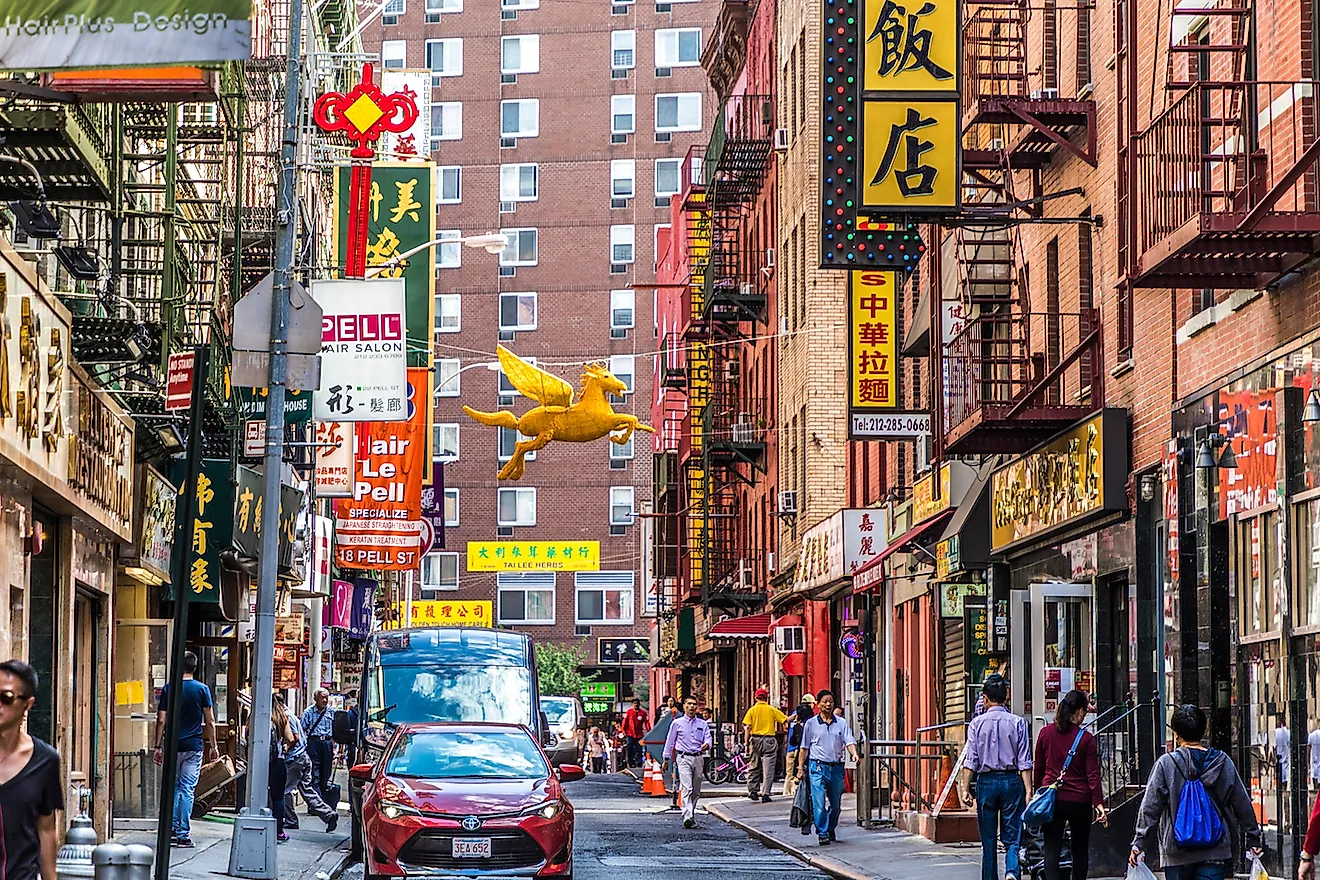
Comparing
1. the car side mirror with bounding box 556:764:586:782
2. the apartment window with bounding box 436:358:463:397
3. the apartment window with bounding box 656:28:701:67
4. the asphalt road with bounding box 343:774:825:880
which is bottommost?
the asphalt road with bounding box 343:774:825:880

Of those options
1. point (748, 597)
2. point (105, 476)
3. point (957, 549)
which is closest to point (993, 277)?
point (957, 549)

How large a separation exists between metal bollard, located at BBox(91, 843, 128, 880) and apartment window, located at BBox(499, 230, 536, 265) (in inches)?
3458

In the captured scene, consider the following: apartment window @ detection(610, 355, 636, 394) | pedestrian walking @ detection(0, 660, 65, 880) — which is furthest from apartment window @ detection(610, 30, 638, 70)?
pedestrian walking @ detection(0, 660, 65, 880)

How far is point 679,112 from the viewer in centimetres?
9619

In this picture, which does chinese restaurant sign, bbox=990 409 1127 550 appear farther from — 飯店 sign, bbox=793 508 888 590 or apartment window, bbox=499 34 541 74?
apartment window, bbox=499 34 541 74

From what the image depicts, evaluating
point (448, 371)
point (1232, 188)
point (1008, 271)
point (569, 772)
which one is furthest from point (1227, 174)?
point (448, 371)

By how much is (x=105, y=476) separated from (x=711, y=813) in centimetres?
1557

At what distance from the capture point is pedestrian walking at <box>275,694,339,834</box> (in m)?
26.9

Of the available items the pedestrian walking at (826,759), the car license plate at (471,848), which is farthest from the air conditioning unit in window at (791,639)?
the car license plate at (471,848)

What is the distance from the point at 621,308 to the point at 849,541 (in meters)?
60.9

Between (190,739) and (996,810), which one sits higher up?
(190,739)

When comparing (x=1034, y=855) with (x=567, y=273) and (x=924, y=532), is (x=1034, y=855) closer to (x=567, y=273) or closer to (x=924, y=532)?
(x=924, y=532)

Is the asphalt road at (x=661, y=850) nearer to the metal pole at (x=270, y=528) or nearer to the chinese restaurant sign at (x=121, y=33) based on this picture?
the metal pole at (x=270, y=528)

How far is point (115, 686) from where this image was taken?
91.0ft
